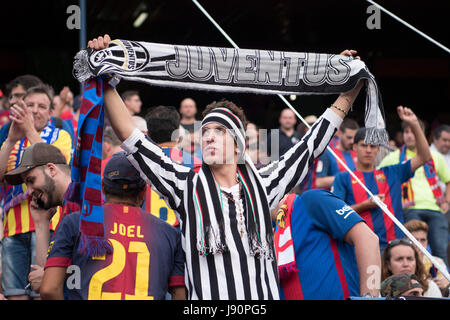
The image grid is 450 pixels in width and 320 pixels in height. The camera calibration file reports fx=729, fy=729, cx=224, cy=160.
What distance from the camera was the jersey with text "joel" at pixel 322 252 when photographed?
432 centimetres

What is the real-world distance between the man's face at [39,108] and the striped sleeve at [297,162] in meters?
2.64

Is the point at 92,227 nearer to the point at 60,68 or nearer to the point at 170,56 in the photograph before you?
the point at 170,56

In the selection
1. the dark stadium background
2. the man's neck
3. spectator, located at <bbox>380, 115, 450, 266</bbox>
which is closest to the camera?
the man's neck

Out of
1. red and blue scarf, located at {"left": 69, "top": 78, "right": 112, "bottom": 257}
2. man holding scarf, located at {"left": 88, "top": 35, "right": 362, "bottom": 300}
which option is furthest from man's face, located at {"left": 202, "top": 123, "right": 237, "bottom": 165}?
red and blue scarf, located at {"left": 69, "top": 78, "right": 112, "bottom": 257}

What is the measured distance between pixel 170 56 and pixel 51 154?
108 centimetres

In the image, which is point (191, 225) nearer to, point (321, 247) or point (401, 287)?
point (321, 247)

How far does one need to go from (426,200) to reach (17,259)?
16.4ft

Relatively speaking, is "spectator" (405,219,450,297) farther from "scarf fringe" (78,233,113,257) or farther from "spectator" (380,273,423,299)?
"scarf fringe" (78,233,113,257)

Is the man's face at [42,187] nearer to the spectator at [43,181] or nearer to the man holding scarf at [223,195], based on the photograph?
the spectator at [43,181]

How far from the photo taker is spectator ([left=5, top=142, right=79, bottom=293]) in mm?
4527

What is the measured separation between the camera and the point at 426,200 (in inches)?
336

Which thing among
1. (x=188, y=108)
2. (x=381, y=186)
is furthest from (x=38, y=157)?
(x=188, y=108)
